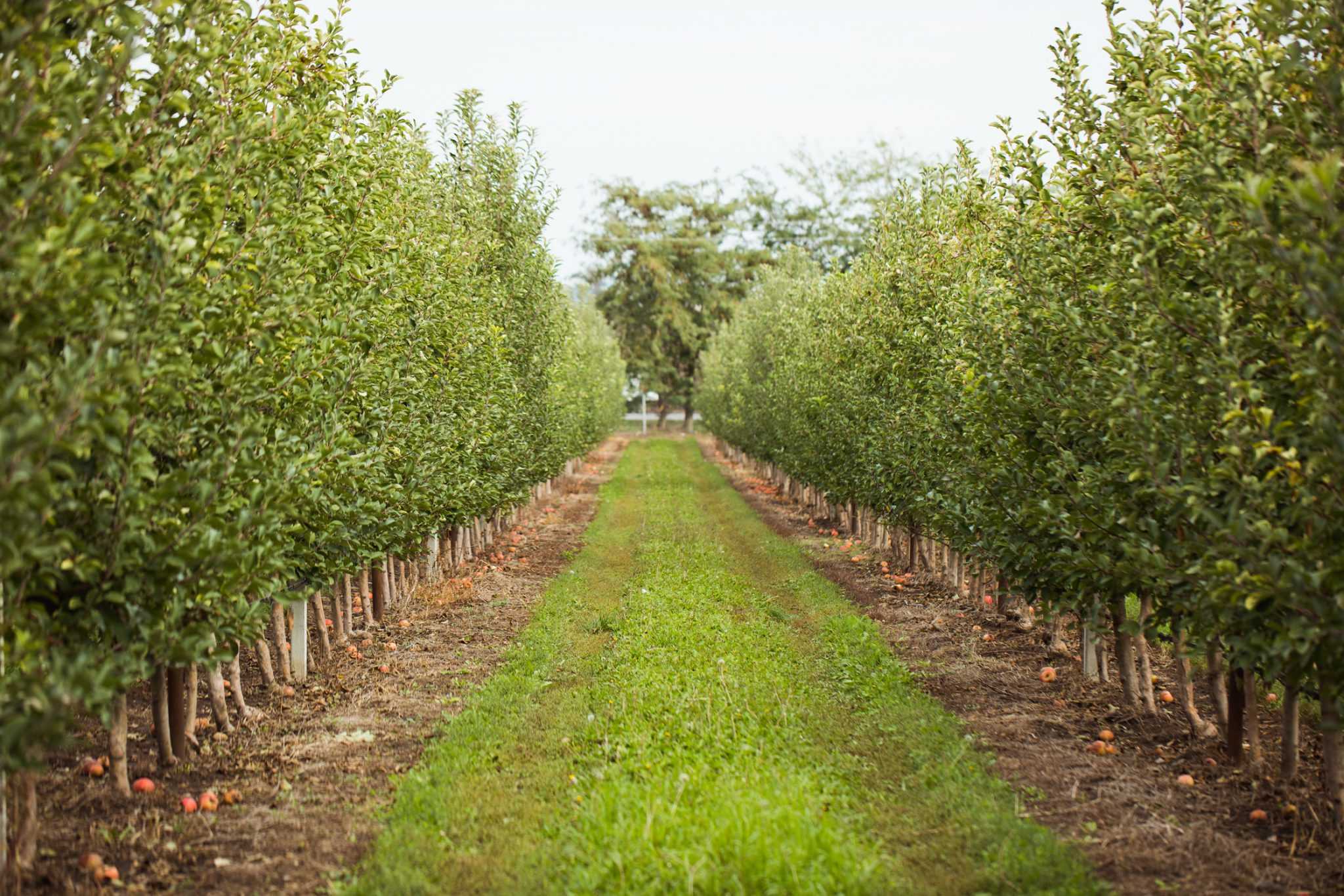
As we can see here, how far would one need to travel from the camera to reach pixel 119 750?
686 centimetres

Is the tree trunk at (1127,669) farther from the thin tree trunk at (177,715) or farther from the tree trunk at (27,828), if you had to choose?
the tree trunk at (27,828)

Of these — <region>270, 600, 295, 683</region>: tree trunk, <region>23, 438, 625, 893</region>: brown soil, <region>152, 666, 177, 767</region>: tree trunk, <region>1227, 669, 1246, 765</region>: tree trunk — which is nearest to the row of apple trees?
<region>1227, 669, 1246, 765</region>: tree trunk

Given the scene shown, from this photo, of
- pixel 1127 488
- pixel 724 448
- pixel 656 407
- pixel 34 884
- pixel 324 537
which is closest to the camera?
pixel 34 884

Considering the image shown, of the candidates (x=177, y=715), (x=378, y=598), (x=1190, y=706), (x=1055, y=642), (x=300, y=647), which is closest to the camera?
(x=177, y=715)

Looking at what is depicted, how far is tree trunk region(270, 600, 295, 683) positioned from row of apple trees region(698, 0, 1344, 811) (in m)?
6.52

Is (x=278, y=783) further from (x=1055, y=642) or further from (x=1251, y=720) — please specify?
(x=1055, y=642)

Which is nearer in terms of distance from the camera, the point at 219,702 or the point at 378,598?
the point at 219,702

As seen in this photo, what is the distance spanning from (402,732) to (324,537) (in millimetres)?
1720

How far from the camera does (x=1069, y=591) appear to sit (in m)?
8.65

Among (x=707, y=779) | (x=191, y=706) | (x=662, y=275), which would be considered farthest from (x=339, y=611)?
(x=662, y=275)

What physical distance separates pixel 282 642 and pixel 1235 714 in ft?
25.9

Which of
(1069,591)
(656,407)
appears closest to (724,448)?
(656,407)

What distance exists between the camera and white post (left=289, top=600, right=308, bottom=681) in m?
10.2

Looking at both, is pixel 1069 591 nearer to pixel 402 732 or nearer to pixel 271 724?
pixel 402 732
